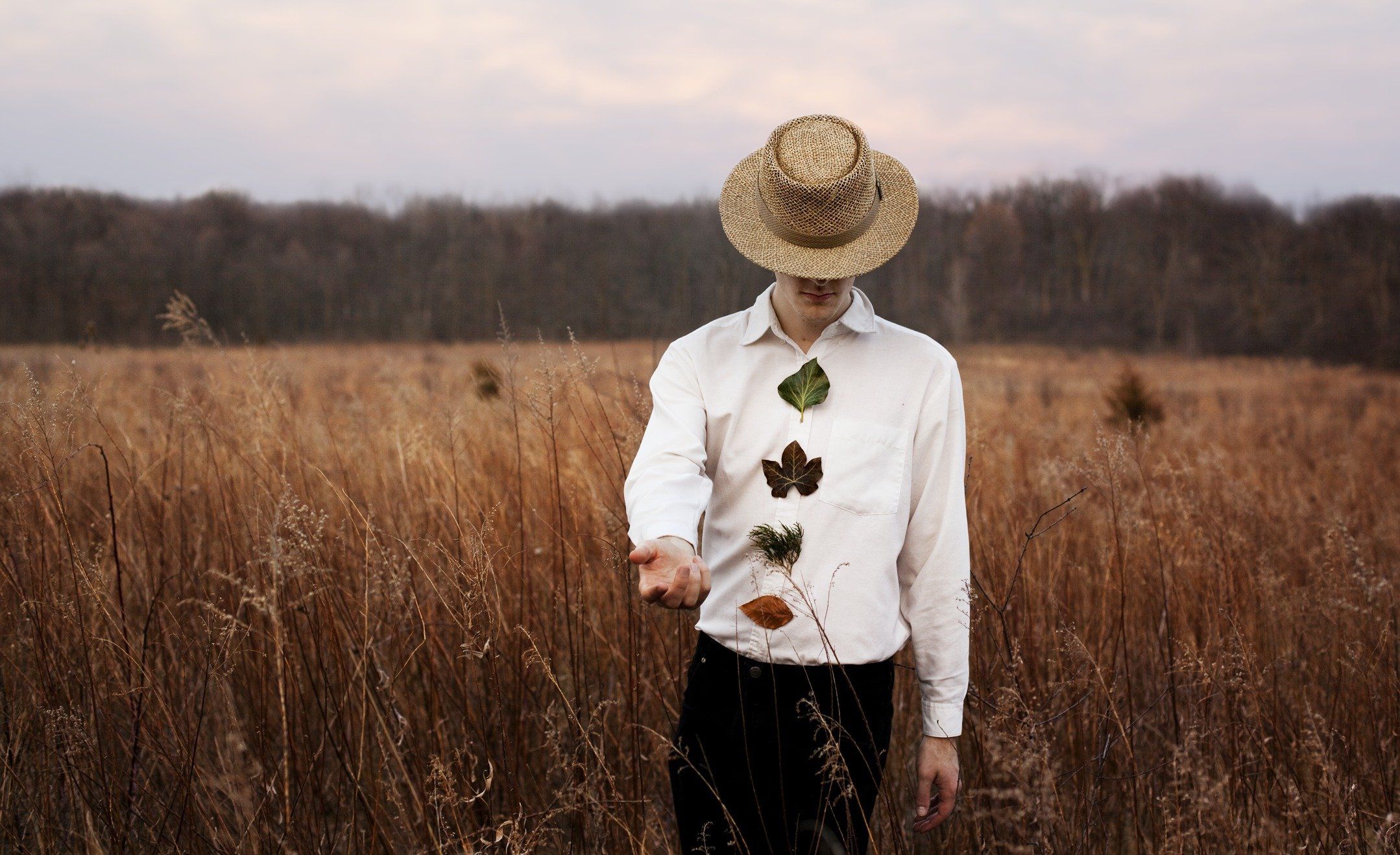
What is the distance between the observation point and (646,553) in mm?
1100

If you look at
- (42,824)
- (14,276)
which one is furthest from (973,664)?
(14,276)

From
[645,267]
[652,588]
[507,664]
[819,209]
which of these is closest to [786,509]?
[652,588]

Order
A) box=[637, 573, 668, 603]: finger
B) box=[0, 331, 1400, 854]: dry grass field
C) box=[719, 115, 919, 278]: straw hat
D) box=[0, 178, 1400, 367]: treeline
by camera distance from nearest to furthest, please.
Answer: box=[637, 573, 668, 603]: finger
box=[719, 115, 919, 278]: straw hat
box=[0, 331, 1400, 854]: dry grass field
box=[0, 178, 1400, 367]: treeline

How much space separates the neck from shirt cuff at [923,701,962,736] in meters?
0.67

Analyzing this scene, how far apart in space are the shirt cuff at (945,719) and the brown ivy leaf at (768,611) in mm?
323

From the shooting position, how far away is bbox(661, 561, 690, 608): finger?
108cm

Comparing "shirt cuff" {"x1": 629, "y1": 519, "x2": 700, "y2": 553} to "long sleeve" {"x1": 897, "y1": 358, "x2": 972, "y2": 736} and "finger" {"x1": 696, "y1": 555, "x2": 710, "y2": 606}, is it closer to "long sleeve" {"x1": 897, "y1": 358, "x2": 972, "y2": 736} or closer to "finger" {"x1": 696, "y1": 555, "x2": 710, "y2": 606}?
"finger" {"x1": 696, "y1": 555, "x2": 710, "y2": 606}

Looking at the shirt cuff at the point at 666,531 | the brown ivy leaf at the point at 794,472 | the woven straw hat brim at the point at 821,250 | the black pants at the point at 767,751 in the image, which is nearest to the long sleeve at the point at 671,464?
the shirt cuff at the point at 666,531

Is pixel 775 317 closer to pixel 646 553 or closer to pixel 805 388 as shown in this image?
pixel 805 388

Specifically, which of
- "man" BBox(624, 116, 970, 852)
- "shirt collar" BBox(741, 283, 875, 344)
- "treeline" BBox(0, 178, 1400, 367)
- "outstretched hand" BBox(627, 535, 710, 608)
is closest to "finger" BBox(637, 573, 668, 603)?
"outstretched hand" BBox(627, 535, 710, 608)

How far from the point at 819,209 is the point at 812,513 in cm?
50

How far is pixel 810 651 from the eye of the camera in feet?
4.58

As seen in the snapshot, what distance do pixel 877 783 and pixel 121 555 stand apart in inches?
105

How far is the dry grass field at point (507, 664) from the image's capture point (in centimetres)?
166
